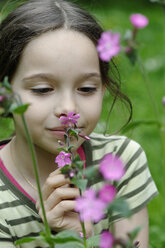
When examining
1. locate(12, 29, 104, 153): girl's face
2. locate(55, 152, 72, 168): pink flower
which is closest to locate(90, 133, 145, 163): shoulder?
locate(12, 29, 104, 153): girl's face

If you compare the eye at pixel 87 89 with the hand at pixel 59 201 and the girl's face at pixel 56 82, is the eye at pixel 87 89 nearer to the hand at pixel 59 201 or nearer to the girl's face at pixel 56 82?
the girl's face at pixel 56 82

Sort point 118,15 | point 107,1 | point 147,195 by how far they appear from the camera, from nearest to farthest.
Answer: point 147,195 → point 118,15 → point 107,1

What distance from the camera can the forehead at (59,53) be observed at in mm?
1398

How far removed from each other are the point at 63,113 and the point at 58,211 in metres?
0.28

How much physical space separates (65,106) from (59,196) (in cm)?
26

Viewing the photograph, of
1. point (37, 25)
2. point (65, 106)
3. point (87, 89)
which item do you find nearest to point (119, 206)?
point (65, 106)

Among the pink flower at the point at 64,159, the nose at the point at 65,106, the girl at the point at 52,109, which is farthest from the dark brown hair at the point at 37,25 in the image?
the pink flower at the point at 64,159

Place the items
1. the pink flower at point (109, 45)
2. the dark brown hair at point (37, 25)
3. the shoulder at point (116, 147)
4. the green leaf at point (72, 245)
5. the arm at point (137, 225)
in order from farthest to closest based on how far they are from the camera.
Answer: the shoulder at point (116, 147)
the arm at point (137, 225)
the dark brown hair at point (37, 25)
the green leaf at point (72, 245)
the pink flower at point (109, 45)

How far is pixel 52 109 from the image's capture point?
139cm

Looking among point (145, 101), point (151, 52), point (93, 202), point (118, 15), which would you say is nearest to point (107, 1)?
point (118, 15)

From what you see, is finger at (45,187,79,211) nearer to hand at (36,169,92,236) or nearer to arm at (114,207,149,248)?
hand at (36,169,92,236)

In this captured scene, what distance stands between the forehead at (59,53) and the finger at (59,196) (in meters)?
0.34

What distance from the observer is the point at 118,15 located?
6.48 metres

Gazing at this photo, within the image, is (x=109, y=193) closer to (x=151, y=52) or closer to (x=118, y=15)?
(x=151, y=52)
